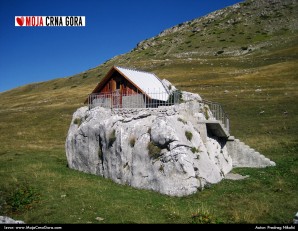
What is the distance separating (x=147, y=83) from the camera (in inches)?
1425

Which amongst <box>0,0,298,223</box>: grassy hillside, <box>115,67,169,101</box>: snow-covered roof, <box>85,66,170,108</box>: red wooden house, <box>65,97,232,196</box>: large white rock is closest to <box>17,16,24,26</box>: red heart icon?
<box>85,66,170,108</box>: red wooden house

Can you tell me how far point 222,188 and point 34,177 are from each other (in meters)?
15.8

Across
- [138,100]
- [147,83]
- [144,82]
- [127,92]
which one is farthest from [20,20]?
[147,83]

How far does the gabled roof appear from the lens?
33375 millimetres

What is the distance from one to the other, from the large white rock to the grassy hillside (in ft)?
3.95

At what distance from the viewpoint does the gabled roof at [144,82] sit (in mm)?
33375

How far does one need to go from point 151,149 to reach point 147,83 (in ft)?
40.6

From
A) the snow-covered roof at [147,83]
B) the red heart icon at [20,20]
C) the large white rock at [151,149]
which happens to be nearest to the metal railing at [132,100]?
the snow-covered roof at [147,83]

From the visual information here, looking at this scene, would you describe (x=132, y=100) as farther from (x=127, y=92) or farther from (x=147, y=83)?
(x=147, y=83)

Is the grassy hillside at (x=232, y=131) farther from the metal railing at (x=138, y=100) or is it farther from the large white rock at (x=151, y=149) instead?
the metal railing at (x=138, y=100)

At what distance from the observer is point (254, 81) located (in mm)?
76188

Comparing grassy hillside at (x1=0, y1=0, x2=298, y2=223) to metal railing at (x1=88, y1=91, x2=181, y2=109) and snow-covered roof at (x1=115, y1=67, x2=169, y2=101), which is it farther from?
snow-covered roof at (x1=115, y1=67, x2=169, y2=101)

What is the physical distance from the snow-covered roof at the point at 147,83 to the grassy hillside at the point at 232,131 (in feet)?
33.4

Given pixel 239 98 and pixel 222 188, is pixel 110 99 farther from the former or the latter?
pixel 239 98
